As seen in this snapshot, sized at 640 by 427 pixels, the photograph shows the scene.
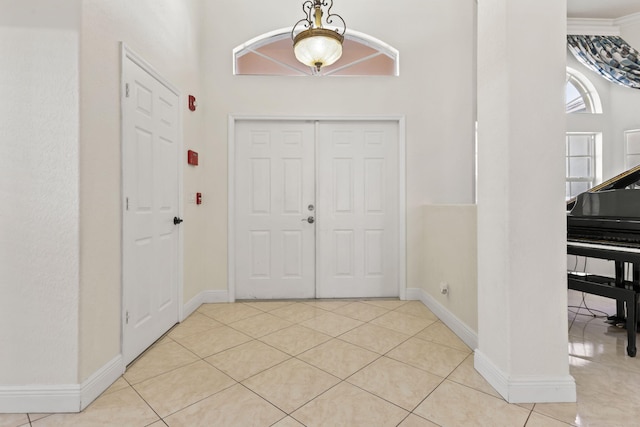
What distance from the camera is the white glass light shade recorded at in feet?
8.43

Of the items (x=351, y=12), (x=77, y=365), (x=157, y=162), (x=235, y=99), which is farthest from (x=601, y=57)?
(x=77, y=365)

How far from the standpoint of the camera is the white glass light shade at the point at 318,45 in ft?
8.43

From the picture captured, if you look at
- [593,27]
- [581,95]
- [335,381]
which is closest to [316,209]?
[335,381]

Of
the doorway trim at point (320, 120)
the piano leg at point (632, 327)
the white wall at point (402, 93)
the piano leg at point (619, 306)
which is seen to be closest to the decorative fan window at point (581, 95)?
the white wall at point (402, 93)

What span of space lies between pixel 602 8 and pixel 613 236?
3380 millimetres

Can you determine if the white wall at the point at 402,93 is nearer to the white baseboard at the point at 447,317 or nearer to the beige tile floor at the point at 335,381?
the white baseboard at the point at 447,317

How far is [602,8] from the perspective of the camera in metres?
3.70

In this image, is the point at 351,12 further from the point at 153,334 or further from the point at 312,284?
the point at 153,334

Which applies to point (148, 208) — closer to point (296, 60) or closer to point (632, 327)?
point (296, 60)

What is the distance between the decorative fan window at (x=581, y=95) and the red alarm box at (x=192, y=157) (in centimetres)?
501

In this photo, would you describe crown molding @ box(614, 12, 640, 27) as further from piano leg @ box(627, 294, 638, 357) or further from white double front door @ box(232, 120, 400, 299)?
piano leg @ box(627, 294, 638, 357)

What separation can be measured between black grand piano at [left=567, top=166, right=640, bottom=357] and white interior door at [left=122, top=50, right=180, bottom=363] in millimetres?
3303

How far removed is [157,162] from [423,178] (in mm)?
2697

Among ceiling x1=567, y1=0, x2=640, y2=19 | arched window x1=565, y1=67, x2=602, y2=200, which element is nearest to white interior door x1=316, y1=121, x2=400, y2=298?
arched window x1=565, y1=67, x2=602, y2=200
